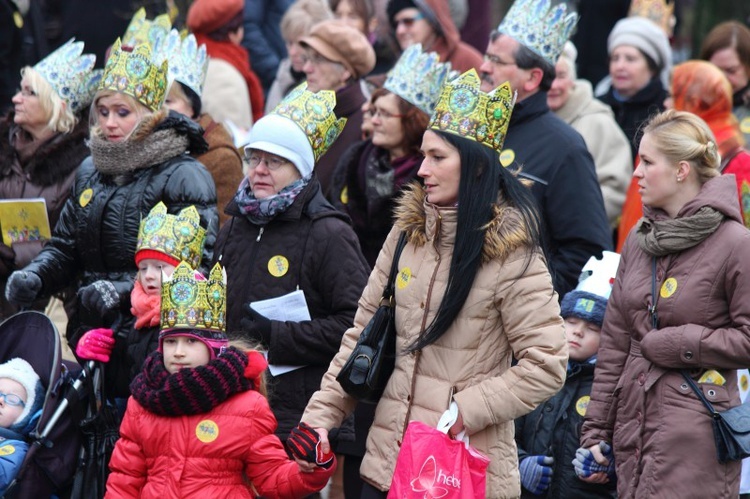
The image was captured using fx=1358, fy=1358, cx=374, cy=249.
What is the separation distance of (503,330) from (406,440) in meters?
0.61

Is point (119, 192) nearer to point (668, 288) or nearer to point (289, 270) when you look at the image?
point (289, 270)

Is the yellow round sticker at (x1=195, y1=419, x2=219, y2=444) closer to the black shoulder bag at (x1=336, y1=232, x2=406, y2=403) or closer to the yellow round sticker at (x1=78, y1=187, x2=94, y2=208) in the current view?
the black shoulder bag at (x1=336, y1=232, x2=406, y2=403)

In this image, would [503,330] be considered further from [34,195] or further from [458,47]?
[458,47]

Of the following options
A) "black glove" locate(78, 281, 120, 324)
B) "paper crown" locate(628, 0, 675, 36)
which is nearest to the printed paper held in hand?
"black glove" locate(78, 281, 120, 324)

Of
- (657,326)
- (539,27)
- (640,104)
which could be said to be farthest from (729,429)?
(640,104)

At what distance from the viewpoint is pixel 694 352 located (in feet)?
18.6

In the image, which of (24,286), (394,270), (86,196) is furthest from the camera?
(86,196)

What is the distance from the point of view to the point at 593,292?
22.1 feet

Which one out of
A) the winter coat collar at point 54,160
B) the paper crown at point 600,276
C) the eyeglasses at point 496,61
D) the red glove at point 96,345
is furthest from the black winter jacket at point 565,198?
the winter coat collar at point 54,160

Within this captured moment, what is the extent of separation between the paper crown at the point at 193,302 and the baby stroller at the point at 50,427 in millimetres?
927

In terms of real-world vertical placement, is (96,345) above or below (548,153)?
below

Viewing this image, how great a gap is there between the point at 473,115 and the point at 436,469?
58.0 inches

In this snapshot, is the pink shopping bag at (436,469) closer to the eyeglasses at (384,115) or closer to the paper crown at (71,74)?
the eyeglasses at (384,115)

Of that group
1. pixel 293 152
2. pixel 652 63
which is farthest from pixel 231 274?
pixel 652 63
